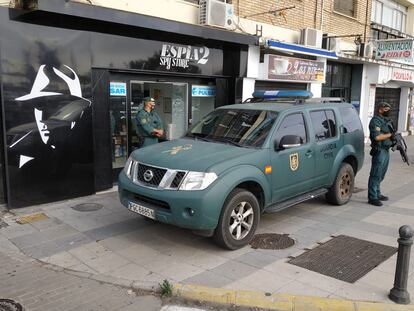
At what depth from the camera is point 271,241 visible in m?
5.39

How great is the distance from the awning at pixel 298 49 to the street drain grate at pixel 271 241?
238 inches

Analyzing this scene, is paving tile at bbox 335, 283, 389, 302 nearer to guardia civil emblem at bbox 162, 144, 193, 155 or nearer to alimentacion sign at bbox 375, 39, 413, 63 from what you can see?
guardia civil emblem at bbox 162, 144, 193, 155

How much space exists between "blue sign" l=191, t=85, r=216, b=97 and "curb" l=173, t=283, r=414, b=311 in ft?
20.3

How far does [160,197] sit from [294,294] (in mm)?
1781

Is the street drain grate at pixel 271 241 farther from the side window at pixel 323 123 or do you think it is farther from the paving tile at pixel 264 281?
the side window at pixel 323 123

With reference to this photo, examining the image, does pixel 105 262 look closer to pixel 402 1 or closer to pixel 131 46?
pixel 131 46

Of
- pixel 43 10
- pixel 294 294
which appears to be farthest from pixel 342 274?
pixel 43 10

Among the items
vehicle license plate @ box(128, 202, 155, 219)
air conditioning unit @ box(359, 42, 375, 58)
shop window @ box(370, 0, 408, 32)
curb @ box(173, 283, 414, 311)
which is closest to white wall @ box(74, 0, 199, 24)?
vehicle license plate @ box(128, 202, 155, 219)

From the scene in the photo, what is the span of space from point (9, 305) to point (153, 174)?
6.60 feet

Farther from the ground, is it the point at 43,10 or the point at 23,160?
the point at 43,10

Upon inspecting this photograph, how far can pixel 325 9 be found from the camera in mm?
13023

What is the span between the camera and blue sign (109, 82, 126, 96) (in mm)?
7873

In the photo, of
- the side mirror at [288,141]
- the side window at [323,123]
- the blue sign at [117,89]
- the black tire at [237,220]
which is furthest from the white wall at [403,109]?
the black tire at [237,220]

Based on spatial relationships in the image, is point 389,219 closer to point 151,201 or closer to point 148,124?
point 151,201
